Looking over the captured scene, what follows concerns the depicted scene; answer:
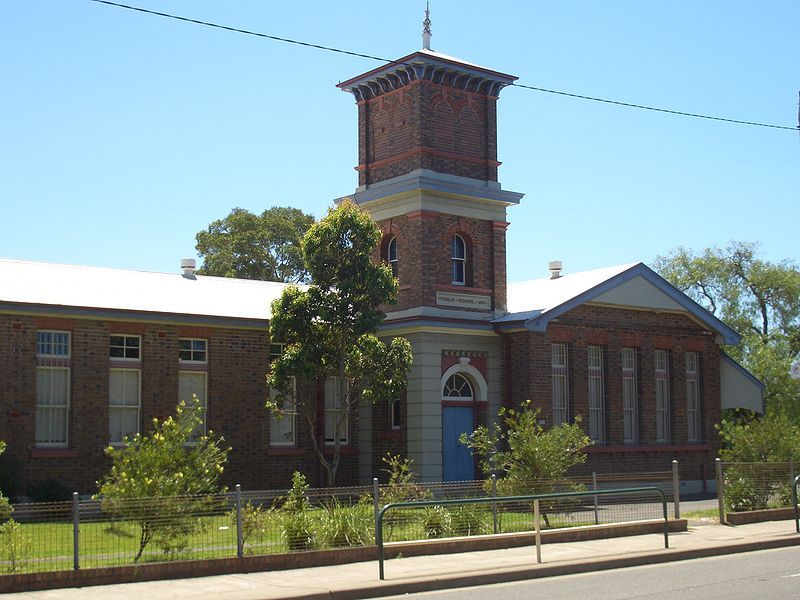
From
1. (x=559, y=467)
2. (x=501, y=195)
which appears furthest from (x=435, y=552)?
(x=501, y=195)

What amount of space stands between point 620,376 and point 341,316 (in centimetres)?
991

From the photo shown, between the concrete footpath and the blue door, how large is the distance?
934 centimetres

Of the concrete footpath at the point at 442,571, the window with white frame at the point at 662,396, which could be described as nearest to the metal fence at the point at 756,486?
the concrete footpath at the point at 442,571

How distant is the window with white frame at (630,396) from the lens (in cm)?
3234

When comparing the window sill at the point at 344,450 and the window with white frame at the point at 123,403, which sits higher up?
the window with white frame at the point at 123,403

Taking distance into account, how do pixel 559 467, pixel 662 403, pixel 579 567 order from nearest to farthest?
pixel 579 567 < pixel 559 467 < pixel 662 403

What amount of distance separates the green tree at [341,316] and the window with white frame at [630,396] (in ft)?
28.2

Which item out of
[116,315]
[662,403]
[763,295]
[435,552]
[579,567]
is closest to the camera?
[579,567]

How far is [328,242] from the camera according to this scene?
2680 cm

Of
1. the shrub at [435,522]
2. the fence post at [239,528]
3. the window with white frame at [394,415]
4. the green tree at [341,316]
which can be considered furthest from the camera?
the window with white frame at [394,415]

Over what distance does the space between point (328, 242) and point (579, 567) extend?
12574 mm

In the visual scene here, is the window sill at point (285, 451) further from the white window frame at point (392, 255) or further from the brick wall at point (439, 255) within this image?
the white window frame at point (392, 255)

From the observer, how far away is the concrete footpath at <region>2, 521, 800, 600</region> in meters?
13.8

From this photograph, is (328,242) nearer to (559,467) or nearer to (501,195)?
(501,195)
